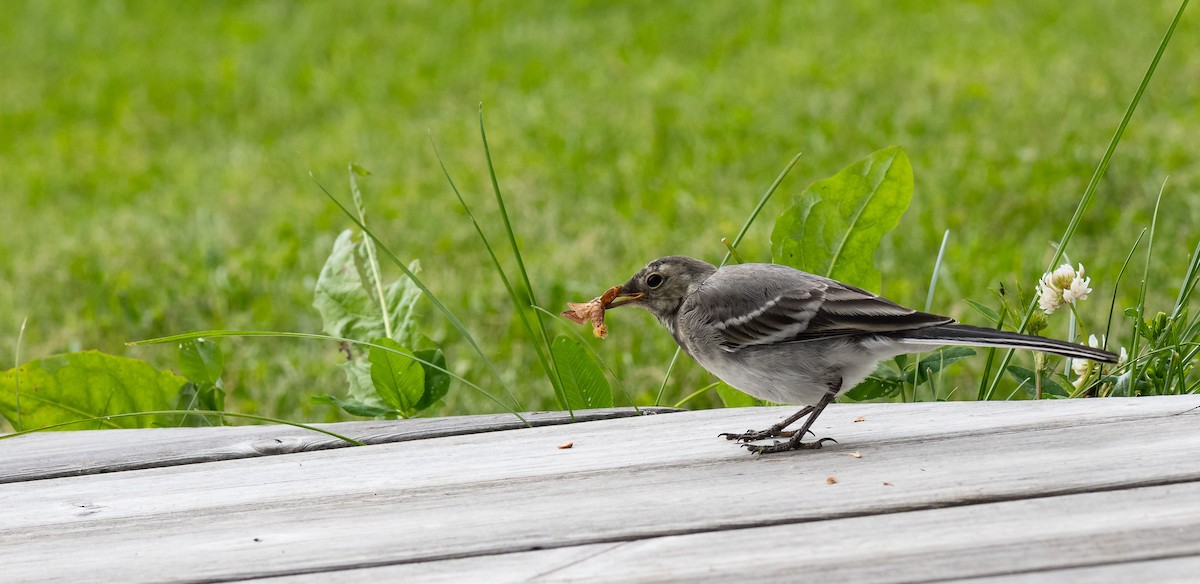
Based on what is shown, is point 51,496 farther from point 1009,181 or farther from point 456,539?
point 1009,181

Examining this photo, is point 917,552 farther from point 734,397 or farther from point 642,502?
point 734,397

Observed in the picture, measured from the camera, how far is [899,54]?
8.87 m

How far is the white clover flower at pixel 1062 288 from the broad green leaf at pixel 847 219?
44 cm

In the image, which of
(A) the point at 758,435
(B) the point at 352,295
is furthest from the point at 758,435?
(B) the point at 352,295

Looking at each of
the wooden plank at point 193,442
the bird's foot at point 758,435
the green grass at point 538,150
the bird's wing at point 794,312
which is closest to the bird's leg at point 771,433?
the bird's foot at point 758,435

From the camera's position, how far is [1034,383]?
3094mm

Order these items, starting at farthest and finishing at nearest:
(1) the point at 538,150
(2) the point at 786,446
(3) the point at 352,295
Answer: (1) the point at 538,150
(3) the point at 352,295
(2) the point at 786,446

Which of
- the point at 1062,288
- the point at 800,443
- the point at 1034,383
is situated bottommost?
the point at 1034,383

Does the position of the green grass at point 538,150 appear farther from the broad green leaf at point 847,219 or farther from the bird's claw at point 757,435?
the bird's claw at point 757,435

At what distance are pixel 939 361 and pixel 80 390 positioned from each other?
7.75 feet

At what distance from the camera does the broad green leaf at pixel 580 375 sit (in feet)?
10.3

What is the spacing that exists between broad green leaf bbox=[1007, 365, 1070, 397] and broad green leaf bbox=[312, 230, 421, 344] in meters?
1.75

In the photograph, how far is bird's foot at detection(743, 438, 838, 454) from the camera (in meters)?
2.40

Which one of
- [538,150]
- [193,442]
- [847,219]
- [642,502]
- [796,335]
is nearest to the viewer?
[642,502]
